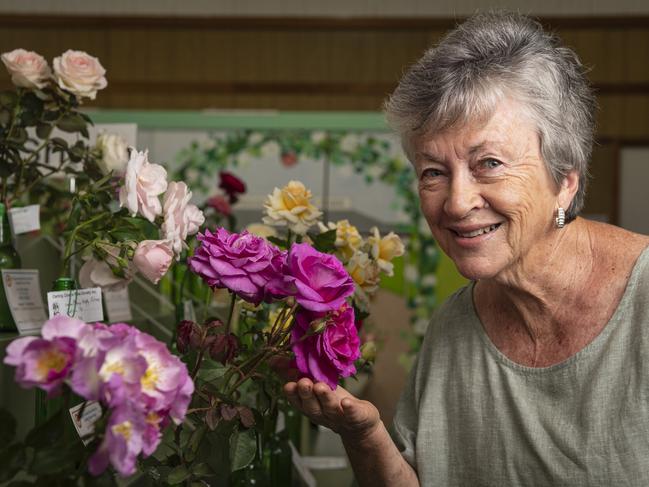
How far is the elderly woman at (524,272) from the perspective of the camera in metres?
1.26

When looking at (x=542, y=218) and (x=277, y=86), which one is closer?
(x=542, y=218)

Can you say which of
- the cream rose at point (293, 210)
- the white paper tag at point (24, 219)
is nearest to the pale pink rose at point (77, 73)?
the white paper tag at point (24, 219)

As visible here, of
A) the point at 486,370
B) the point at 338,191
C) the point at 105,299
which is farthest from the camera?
the point at 338,191

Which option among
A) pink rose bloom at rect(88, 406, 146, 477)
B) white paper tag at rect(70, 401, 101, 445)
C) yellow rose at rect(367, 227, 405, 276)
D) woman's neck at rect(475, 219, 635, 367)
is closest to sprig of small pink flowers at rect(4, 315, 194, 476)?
pink rose bloom at rect(88, 406, 146, 477)

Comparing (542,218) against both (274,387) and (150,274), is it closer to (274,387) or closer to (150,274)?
(274,387)

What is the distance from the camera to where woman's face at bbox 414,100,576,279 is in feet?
4.10

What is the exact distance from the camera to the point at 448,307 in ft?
5.32

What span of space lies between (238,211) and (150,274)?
7.05 feet

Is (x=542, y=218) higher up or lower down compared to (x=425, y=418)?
higher up

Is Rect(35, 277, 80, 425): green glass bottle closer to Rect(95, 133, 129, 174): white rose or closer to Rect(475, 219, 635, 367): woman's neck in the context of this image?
Rect(95, 133, 129, 174): white rose

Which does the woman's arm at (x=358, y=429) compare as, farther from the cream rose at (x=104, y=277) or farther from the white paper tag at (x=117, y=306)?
the white paper tag at (x=117, y=306)

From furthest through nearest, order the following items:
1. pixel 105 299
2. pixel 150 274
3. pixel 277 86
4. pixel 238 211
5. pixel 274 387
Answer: pixel 277 86, pixel 238 211, pixel 105 299, pixel 274 387, pixel 150 274

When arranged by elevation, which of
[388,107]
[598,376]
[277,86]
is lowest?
[598,376]

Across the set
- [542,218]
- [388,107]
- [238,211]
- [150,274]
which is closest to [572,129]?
[542,218]
